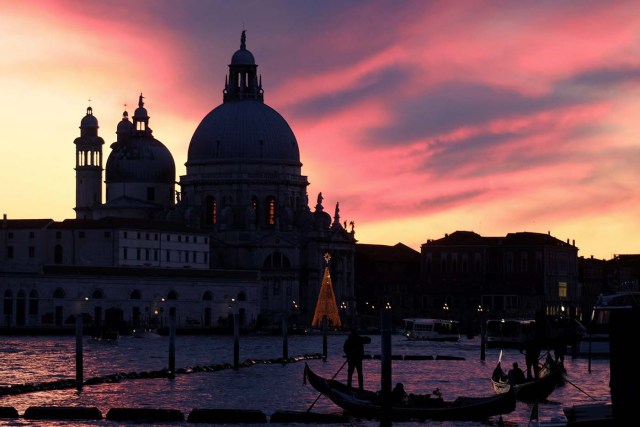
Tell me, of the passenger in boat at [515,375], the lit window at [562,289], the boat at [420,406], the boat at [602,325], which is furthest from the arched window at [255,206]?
the boat at [420,406]

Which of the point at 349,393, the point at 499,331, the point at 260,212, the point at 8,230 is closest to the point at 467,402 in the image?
the point at 349,393

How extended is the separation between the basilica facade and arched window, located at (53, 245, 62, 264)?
0.12 m

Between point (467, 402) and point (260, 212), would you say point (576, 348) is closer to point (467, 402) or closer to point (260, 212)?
point (467, 402)

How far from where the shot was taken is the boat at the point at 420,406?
Answer: 37.0 meters

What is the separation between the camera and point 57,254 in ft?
447

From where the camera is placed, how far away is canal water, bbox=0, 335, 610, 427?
4488cm

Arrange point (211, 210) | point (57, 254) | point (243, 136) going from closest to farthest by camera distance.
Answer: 1. point (57, 254)
2. point (243, 136)
3. point (211, 210)

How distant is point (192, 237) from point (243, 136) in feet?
47.8

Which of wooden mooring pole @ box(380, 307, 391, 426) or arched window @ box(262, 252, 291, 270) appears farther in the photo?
arched window @ box(262, 252, 291, 270)

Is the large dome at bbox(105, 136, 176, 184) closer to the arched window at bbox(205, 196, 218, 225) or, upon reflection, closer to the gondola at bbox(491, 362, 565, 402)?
the arched window at bbox(205, 196, 218, 225)

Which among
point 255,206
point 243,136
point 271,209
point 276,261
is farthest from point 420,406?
point 271,209

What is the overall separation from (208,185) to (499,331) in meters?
63.5

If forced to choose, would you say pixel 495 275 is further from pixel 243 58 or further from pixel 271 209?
pixel 243 58

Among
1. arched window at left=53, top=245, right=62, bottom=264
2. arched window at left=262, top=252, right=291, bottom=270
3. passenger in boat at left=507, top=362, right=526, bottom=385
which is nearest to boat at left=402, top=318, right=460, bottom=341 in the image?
arched window at left=53, top=245, right=62, bottom=264
